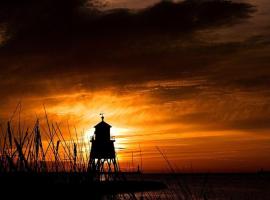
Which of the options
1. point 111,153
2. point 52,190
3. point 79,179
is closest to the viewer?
point 52,190

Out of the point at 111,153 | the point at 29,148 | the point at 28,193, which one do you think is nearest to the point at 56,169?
the point at 29,148

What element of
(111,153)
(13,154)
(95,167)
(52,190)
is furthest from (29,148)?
(111,153)

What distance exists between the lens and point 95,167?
8195 mm

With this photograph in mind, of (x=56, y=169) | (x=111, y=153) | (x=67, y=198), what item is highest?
(x=111, y=153)

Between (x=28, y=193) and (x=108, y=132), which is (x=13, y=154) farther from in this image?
(x=108, y=132)

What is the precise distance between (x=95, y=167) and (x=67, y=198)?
148cm

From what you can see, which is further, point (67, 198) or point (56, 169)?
point (56, 169)

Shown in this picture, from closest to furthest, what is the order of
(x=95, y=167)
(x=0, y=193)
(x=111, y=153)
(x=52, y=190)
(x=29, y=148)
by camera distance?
(x=0, y=193) < (x=52, y=190) < (x=29, y=148) < (x=95, y=167) < (x=111, y=153)

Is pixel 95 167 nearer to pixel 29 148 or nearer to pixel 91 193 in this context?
pixel 91 193

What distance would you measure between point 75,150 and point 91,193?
0.98 metres

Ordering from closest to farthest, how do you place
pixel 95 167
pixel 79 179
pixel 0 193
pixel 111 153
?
1. pixel 0 193
2. pixel 79 179
3. pixel 95 167
4. pixel 111 153

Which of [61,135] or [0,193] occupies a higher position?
[61,135]

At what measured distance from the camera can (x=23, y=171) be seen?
6594 mm

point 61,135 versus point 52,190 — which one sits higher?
point 61,135
